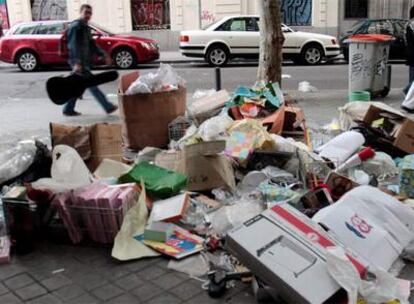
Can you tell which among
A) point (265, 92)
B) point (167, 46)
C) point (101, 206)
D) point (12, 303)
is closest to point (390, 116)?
point (265, 92)

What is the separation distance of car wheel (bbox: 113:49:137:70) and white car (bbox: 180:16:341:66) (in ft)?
4.96

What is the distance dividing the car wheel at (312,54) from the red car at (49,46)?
432 cm

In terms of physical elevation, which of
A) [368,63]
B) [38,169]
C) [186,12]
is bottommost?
[38,169]

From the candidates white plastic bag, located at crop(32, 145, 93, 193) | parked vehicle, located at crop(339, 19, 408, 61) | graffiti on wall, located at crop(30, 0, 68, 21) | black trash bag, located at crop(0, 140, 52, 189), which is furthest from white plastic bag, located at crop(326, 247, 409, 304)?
graffiti on wall, located at crop(30, 0, 68, 21)

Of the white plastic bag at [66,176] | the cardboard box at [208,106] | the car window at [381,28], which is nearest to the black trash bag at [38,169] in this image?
the white plastic bag at [66,176]

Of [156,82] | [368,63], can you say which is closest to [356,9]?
[368,63]

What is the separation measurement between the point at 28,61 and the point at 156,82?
10.7m

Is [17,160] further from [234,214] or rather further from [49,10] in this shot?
[49,10]

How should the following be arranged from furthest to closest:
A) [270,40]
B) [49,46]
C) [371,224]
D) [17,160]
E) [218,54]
A: [218,54]
[49,46]
[270,40]
[17,160]
[371,224]

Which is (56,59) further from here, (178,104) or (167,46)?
(178,104)

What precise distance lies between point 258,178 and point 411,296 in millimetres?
1731

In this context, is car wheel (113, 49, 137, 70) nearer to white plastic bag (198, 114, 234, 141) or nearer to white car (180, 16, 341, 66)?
white car (180, 16, 341, 66)

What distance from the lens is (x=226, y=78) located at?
43.9 feet

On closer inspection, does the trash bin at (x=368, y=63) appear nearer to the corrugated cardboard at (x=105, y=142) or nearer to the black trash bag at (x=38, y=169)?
the corrugated cardboard at (x=105, y=142)
